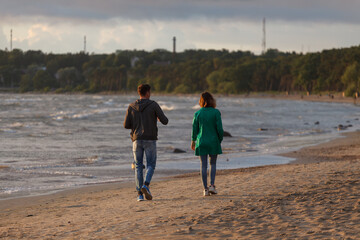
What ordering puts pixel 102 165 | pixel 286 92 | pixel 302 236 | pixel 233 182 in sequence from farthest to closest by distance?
pixel 286 92 → pixel 102 165 → pixel 233 182 → pixel 302 236

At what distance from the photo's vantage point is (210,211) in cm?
716

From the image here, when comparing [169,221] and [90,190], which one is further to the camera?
[90,190]

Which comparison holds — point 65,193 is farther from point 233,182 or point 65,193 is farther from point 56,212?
point 233,182

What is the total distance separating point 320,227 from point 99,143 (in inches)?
672

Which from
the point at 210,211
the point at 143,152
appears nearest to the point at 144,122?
the point at 143,152

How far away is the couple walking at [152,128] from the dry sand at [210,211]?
2.10ft

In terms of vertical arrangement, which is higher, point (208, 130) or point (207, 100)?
point (207, 100)

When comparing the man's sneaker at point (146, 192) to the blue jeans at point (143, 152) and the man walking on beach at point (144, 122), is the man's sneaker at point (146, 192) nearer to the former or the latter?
the man walking on beach at point (144, 122)

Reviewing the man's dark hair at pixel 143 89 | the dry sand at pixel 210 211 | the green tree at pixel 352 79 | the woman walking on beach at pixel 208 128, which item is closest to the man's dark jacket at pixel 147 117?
the man's dark hair at pixel 143 89

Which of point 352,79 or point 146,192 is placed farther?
point 352,79

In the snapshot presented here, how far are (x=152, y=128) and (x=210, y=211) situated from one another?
1.84 m

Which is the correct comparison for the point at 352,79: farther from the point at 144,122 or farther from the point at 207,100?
the point at 144,122

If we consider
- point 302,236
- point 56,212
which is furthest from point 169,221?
point 56,212

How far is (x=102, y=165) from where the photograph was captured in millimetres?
15242
